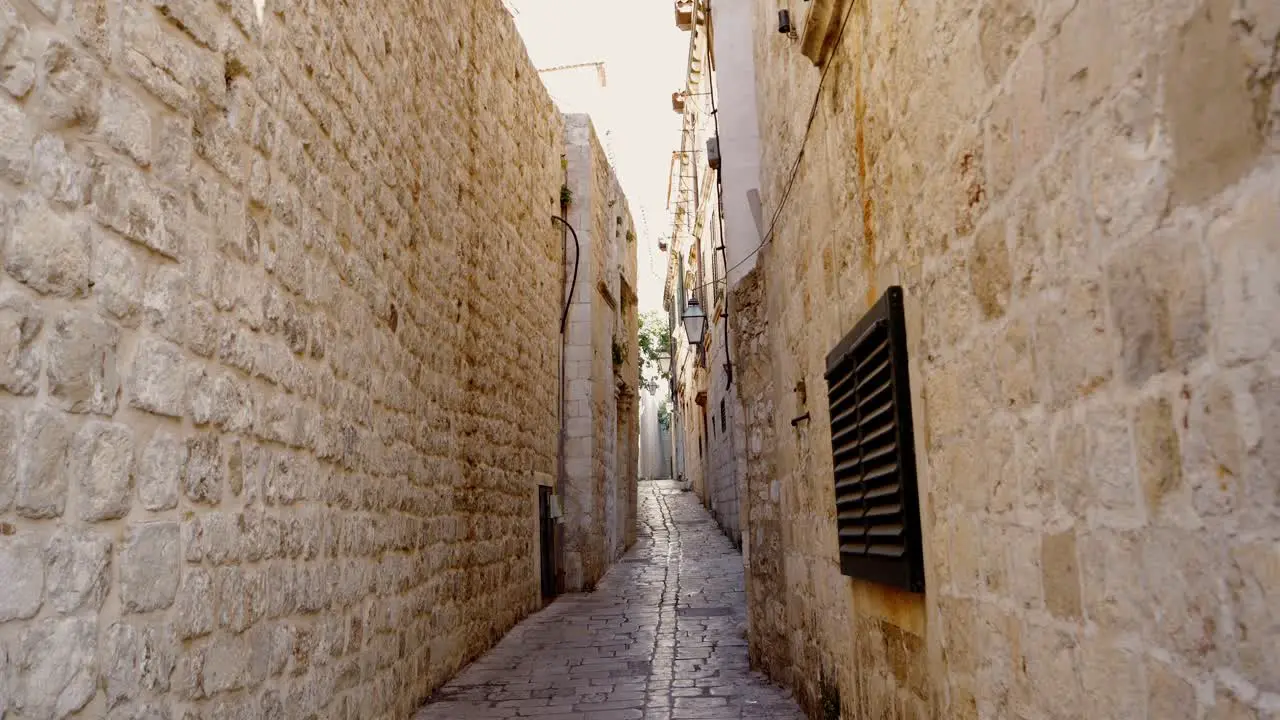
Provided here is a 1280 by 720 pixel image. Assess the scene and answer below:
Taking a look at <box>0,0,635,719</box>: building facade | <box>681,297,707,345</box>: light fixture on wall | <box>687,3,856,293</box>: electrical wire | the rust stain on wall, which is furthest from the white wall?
<box>681,297,707,345</box>: light fixture on wall

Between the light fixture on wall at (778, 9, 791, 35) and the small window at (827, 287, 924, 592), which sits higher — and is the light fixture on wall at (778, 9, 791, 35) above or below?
above

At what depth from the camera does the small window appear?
3201mm

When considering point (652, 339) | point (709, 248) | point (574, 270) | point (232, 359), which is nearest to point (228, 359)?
point (232, 359)

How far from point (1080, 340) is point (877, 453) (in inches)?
68.0

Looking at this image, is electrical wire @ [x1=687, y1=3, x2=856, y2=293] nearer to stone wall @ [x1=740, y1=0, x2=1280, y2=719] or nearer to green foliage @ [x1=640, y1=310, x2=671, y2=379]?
stone wall @ [x1=740, y1=0, x2=1280, y2=719]

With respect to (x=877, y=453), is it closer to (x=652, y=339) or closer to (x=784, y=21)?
(x=784, y=21)

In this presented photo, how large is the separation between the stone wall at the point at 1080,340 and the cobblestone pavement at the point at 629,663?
7.81 ft

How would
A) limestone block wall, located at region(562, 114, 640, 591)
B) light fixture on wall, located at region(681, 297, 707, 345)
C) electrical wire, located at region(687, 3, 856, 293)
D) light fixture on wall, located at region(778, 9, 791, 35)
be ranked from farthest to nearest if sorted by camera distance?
1. limestone block wall, located at region(562, 114, 640, 591)
2. light fixture on wall, located at region(681, 297, 707, 345)
3. light fixture on wall, located at region(778, 9, 791, 35)
4. electrical wire, located at region(687, 3, 856, 293)

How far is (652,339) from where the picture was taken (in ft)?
101

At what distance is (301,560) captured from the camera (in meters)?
3.97

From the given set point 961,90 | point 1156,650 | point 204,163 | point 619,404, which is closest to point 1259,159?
point 1156,650

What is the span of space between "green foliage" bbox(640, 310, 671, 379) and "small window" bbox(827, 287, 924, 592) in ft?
81.4

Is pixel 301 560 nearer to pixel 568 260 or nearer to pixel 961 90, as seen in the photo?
pixel 961 90

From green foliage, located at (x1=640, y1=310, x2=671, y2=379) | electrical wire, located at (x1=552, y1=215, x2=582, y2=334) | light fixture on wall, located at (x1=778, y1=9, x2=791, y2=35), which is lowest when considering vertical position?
light fixture on wall, located at (x1=778, y1=9, x2=791, y2=35)
